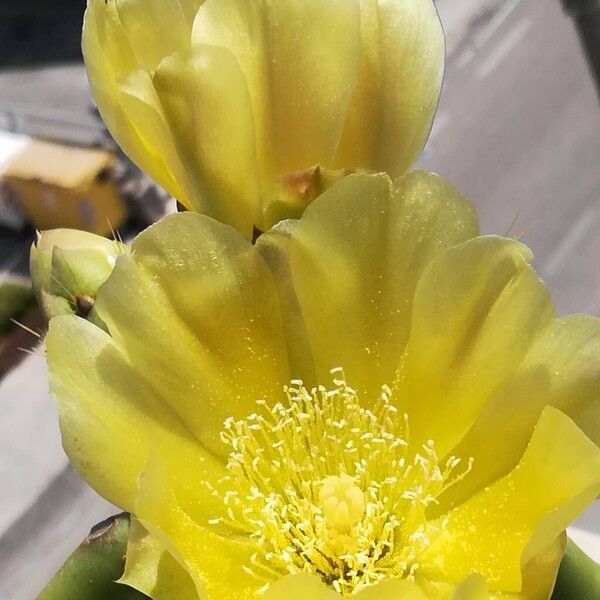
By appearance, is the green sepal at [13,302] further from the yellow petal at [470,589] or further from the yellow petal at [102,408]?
the yellow petal at [470,589]

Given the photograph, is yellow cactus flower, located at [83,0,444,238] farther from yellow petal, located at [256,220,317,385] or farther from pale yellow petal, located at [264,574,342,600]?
pale yellow petal, located at [264,574,342,600]

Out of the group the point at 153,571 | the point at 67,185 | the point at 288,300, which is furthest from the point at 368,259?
the point at 67,185

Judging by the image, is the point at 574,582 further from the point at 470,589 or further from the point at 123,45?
the point at 123,45

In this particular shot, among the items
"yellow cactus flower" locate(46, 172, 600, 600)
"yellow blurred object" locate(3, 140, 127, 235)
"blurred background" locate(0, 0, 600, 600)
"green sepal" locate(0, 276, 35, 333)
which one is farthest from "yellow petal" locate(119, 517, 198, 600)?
"yellow blurred object" locate(3, 140, 127, 235)

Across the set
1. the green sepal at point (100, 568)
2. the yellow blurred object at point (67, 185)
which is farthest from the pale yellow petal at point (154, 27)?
the yellow blurred object at point (67, 185)

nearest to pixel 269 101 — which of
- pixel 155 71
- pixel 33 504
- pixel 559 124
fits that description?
pixel 155 71

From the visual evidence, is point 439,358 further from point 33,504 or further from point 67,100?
point 67,100
